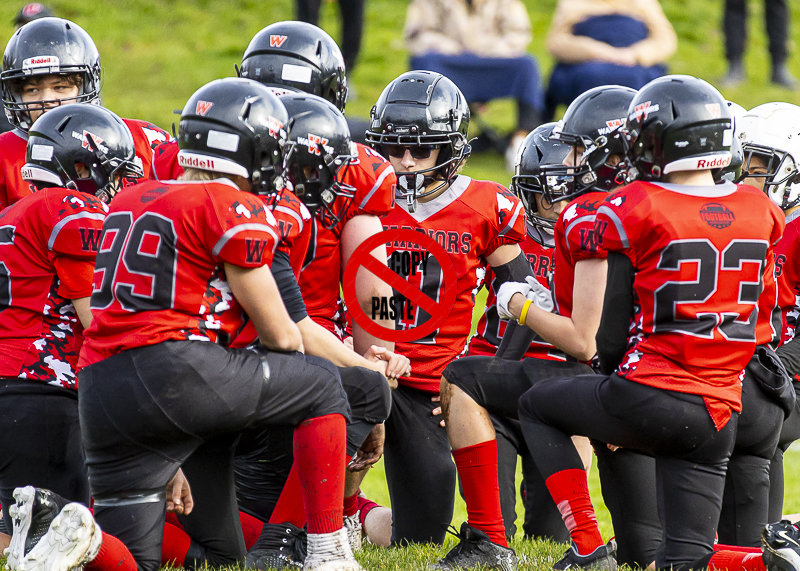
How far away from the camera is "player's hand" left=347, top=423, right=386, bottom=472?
14.6 ft

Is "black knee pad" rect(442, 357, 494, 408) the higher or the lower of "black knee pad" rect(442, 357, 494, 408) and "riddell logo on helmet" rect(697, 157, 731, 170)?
the lower

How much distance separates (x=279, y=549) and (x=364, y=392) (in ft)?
2.29

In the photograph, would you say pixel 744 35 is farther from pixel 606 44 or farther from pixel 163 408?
pixel 163 408

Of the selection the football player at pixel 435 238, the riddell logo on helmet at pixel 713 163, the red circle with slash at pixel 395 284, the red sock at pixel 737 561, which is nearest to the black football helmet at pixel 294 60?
the football player at pixel 435 238

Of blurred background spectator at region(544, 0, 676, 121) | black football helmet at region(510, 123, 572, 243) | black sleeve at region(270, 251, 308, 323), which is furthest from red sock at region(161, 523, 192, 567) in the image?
blurred background spectator at region(544, 0, 676, 121)

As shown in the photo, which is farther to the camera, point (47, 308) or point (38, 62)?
point (38, 62)

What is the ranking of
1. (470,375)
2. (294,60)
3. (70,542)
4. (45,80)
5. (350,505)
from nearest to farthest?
(70,542) → (470,375) → (350,505) → (294,60) → (45,80)

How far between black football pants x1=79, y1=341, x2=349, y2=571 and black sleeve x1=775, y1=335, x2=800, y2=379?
2027 mm

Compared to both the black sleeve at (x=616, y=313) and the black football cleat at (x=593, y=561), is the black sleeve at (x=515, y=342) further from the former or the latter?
the black football cleat at (x=593, y=561)

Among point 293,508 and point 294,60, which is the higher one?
point 294,60

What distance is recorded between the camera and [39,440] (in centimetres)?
415

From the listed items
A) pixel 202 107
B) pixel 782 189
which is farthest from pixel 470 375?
pixel 782 189

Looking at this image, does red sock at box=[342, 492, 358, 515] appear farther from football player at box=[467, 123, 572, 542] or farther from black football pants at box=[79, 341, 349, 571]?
black football pants at box=[79, 341, 349, 571]

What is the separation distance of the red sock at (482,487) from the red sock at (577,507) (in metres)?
0.35
